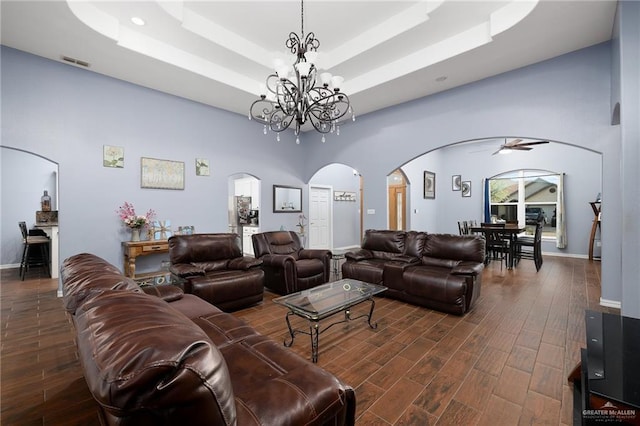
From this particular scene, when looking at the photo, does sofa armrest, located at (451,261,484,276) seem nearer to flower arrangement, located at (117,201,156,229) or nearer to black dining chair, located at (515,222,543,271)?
black dining chair, located at (515,222,543,271)

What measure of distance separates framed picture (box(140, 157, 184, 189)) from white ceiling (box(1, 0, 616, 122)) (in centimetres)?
129

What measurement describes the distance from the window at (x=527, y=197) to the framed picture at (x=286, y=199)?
6.07m

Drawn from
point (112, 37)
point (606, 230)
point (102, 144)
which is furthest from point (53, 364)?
point (606, 230)

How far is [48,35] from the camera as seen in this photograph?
130 inches

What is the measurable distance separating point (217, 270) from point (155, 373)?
346cm

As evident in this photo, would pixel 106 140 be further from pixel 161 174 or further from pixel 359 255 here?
pixel 359 255

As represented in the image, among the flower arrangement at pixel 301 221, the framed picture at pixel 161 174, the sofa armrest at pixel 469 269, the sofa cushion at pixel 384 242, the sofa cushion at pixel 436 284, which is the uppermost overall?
the framed picture at pixel 161 174

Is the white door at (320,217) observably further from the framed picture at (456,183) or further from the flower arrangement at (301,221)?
the framed picture at (456,183)

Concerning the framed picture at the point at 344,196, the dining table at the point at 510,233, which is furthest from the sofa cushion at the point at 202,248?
the dining table at the point at 510,233

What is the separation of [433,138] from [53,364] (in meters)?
5.76

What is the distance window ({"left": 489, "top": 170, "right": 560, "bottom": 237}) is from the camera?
7.50m

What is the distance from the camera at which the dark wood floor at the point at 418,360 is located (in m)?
1.79

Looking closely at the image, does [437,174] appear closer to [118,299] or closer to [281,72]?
[281,72]

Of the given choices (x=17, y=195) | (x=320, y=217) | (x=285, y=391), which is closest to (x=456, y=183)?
(x=320, y=217)
